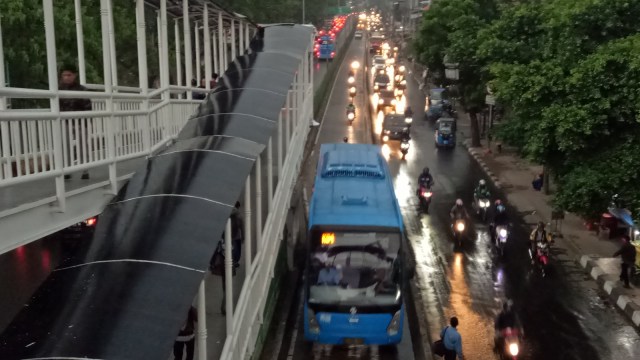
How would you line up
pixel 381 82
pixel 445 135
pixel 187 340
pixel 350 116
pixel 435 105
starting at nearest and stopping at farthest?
pixel 187 340, pixel 445 135, pixel 350 116, pixel 435 105, pixel 381 82

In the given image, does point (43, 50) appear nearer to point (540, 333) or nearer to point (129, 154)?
point (129, 154)

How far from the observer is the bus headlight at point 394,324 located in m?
12.2

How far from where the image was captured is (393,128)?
36.9 meters

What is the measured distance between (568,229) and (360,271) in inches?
455

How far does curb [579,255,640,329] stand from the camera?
1465cm

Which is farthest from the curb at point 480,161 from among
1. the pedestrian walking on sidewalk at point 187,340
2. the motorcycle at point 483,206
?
the pedestrian walking on sidewalk at point 187,340

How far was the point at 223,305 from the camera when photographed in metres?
8.90

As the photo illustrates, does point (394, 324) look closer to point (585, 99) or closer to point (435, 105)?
point (585, 99)

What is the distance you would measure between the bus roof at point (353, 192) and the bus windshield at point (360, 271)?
1.01 feet

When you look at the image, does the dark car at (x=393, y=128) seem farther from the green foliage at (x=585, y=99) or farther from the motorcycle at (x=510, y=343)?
the motorcycle at (x=510, y=343)

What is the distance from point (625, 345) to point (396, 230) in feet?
18.3

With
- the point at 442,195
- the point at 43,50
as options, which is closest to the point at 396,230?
the point at 43,50

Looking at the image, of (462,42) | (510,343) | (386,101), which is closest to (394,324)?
(510,343)

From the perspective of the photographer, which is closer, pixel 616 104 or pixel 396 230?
pixel 396 230
